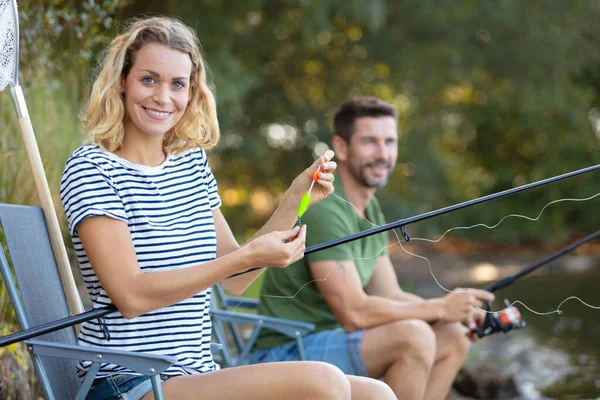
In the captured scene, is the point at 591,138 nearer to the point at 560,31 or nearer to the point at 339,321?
the point at 560,31

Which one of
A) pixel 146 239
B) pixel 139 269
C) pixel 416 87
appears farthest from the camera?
pixel 416 87

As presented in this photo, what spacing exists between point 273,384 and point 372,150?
171cm

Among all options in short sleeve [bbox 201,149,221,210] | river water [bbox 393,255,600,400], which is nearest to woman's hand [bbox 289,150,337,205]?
short sleeve [bbox 201,149,221,210]

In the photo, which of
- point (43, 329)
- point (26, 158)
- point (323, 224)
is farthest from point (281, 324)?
point (26, 158)

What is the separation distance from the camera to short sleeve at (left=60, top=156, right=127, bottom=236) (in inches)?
84.6

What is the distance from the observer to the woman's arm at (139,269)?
2.12 metres

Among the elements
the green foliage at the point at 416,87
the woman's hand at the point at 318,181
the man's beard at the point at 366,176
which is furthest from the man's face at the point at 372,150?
the green foliage at the point at 416,87

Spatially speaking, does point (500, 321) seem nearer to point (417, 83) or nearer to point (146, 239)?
point (146, 239)

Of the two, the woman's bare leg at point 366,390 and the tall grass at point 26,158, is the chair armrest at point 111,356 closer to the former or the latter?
the woman's bare leg at point 366,390

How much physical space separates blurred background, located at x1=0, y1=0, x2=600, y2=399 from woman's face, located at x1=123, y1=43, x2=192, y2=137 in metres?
1.45

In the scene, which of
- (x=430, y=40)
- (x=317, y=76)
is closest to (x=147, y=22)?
(x=430, y=40)

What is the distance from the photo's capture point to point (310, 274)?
3346 millimetres

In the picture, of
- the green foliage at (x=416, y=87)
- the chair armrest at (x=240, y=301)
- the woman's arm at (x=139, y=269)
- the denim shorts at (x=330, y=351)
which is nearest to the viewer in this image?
the woman's arm at (x=139, y=269)

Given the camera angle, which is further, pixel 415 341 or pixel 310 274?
pixel 310 274
